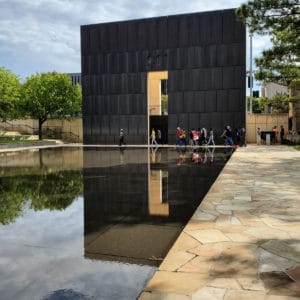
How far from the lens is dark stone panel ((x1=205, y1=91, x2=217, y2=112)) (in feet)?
123

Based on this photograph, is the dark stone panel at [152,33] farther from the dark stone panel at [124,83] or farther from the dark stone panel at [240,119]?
the dark stone panel at [240,119]

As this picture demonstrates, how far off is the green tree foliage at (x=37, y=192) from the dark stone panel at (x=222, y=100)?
2638cm

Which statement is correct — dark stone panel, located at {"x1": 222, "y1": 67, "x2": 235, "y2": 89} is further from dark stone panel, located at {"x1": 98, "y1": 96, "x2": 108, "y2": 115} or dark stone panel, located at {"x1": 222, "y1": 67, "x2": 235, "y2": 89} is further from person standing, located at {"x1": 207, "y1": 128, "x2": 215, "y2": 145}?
dark stone panel, located at {"x1": 98, "y1": 96, "x2": 108, "y2": 115}

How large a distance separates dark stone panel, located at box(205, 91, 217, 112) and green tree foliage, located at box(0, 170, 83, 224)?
86.4 feet

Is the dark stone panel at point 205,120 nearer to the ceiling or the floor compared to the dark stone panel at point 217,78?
nearer to the floor

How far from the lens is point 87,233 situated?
19.4ft

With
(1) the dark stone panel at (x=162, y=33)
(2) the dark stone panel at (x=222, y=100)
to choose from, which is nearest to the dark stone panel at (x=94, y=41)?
(1) the dark stone panel at (x=162, y=33)

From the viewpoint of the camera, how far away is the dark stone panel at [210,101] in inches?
1478

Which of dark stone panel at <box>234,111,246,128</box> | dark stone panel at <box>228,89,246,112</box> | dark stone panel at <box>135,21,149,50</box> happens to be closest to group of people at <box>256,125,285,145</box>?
dark stone panel at <box>234,111,246,128</box>

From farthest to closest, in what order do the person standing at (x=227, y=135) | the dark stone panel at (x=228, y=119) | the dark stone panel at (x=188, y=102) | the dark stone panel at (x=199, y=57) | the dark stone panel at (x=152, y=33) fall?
the dark stone panel at (x=152, y=33)
the dark stone panel at (x=188, y=102)
the dark stone panel at (x=199, y=57)
the dark stone panel at (x=228, y=119)
the person standing at (x=227, y=135)

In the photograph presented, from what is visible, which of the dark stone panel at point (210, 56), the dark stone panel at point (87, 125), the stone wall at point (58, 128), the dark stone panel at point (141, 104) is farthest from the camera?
the stone wall at point (58, 128)

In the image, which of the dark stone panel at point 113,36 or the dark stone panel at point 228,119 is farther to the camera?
the dark stone panel at point 113,36

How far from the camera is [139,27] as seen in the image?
3941 cm

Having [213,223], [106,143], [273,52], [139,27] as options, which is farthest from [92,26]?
[213,223]
